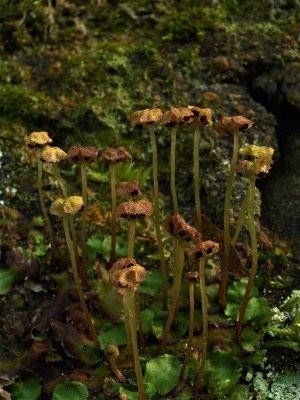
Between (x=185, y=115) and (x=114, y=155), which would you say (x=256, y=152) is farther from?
(x=114, y=155)

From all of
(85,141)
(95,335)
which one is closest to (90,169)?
Answer: (85,141)

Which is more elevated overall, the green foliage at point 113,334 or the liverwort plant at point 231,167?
the liverwort plant at point 231,167

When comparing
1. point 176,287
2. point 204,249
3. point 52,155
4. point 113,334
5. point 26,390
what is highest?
point 52,155

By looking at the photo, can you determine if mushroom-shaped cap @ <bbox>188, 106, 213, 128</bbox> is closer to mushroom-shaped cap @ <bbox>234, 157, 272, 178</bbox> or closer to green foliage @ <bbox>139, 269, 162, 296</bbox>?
mushroom-shaped cap @ <bbox>234, 157, 272, 178</bbox>

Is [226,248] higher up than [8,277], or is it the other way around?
[226,248]

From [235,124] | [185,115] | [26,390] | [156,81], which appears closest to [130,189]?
[185,115]

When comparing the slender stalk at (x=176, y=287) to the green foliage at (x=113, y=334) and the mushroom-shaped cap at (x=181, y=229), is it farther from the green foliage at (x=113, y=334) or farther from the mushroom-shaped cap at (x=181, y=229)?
the green foliage at (x=113, y=334)

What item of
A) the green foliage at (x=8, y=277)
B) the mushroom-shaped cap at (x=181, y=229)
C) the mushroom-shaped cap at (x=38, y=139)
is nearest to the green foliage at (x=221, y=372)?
the mushroom-shaped cap at (x=181, y=229)

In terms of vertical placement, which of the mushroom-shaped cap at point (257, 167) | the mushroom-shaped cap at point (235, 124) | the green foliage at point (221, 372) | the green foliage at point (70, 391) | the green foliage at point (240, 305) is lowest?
the green foliage at point (70, 391)
